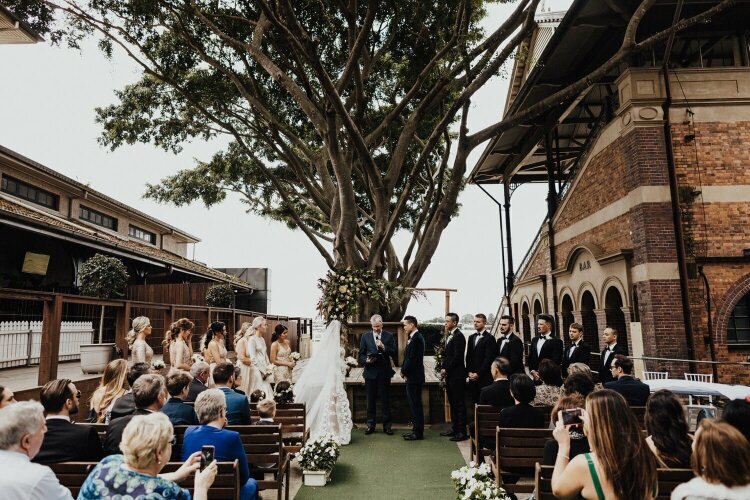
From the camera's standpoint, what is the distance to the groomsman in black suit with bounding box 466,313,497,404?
824 cm

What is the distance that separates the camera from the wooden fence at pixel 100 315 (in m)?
6.93

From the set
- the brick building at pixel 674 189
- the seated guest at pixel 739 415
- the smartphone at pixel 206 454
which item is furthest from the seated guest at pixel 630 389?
the brick building at pixel 674 189

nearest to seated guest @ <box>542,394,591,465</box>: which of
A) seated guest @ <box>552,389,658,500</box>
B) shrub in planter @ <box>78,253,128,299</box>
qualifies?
seated guest @ <box>552,389,658,500</box>

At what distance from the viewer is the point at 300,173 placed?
43.7 feet

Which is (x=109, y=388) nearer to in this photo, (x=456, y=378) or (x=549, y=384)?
(x=549, y=384)

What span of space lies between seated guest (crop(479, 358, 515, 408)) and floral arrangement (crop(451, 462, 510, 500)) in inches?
55.9

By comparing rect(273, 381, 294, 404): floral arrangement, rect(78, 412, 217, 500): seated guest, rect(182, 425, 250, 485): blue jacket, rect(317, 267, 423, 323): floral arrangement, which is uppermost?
rect(317, 267, 423, 323): floral arrangement

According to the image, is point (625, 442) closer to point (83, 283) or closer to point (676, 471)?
point (676, 471)

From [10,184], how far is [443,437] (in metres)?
15.2

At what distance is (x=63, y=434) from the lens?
143 inches

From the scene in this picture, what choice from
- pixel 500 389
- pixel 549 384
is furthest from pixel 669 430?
pixel 500 389

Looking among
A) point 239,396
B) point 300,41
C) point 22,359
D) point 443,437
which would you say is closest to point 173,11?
point 300,41

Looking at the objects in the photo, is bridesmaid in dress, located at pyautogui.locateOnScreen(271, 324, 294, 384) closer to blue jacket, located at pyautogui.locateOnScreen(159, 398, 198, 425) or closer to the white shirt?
blue jacket, located at pyautogui.locateOnScreen(159, 398, 198, 425)

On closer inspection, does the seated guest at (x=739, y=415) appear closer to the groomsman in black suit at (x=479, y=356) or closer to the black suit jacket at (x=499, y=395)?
the black suit jacket at (x=499, y=395)
